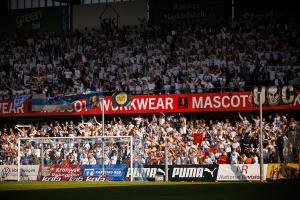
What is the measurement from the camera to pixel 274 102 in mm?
36031

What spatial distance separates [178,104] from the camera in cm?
3916

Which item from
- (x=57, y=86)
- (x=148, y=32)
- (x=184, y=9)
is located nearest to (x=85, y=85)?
(x=57, y=86)

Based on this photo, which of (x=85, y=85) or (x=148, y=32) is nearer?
(x=85, y=85)

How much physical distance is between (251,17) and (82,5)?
51.2ft

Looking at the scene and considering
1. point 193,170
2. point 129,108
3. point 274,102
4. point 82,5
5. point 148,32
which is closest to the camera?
point 193,170

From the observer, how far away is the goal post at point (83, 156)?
3478 centimetres

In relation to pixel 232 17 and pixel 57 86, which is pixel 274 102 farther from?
pixel 57 86

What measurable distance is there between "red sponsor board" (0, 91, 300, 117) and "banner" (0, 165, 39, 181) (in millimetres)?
5611

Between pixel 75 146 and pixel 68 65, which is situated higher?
pixel 68 65

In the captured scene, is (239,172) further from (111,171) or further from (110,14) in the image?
(110,14)

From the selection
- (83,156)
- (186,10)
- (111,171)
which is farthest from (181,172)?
(186,10)

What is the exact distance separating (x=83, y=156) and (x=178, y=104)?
6851mm

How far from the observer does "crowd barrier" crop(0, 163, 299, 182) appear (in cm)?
3197

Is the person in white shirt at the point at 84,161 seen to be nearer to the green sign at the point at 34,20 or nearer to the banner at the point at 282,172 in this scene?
the banner at the point at 282,172
